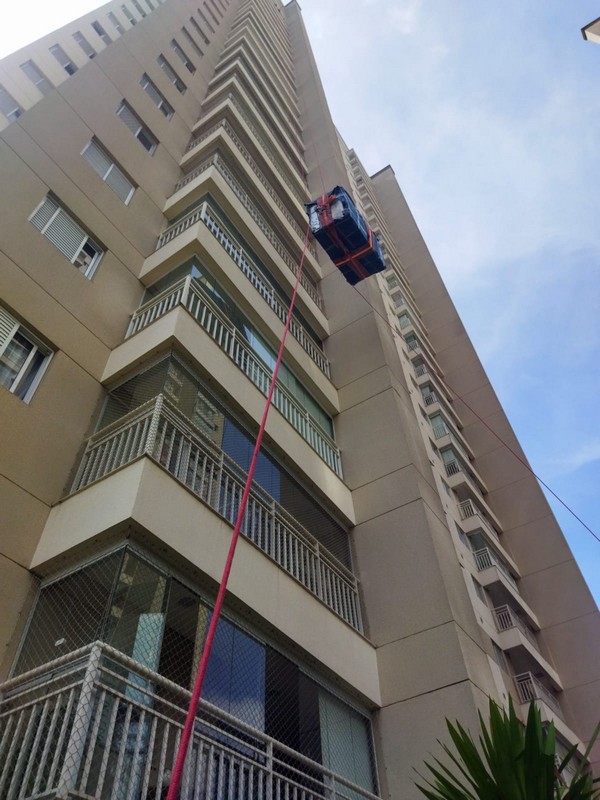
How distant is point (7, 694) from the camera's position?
5043 mm

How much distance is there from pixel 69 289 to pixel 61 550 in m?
4.26

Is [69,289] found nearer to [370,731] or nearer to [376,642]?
[376,642]

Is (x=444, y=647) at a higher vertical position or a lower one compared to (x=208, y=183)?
lower

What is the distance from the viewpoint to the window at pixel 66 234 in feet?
29.6

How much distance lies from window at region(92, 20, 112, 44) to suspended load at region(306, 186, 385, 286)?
581 inches

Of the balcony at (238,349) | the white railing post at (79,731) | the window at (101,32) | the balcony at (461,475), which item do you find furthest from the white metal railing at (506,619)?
the window at (101,32)

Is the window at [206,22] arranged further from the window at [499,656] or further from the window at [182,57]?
the window at [499,656]

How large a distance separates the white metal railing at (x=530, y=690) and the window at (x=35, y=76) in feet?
69.8

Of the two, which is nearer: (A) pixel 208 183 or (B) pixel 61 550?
(B) pixel 61 550

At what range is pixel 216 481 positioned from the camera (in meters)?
7.67

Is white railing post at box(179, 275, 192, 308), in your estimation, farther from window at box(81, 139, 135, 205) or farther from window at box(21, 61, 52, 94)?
window at box(21, 61, 52, 94)

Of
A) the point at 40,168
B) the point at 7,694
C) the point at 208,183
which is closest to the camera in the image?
the point at 7,694

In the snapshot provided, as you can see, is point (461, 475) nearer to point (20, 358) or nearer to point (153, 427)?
point (153, 427)

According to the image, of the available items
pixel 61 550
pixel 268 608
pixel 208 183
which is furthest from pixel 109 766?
pixel 208 183
